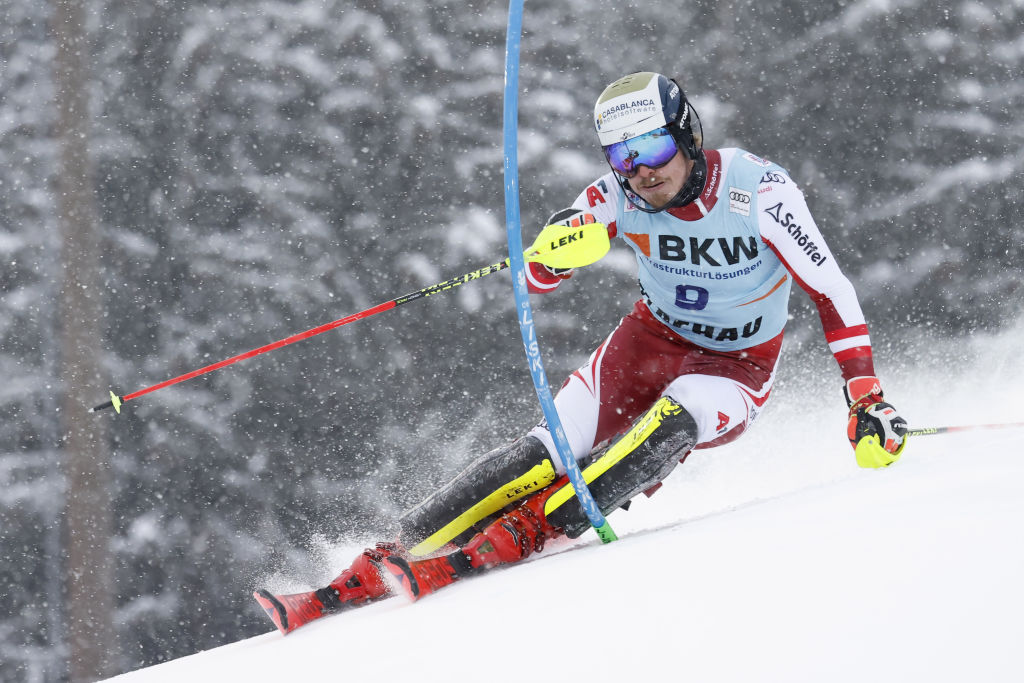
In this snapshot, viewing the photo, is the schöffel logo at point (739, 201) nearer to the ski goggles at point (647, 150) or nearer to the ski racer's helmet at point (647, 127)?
the ski racer's helmet at point (647, 127)

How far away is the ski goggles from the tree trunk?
7.58 meters

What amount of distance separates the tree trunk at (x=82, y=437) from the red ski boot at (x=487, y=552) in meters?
7.05

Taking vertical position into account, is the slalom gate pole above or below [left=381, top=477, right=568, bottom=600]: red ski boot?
above

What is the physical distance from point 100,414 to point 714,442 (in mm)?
7468

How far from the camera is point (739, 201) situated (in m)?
2.49

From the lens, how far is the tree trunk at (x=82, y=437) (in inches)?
329

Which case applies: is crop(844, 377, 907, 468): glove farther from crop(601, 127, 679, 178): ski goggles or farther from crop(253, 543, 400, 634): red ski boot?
crop(253, 543, 400, 634): red ski boot

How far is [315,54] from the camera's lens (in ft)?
31.3

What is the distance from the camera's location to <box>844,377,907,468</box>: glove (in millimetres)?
2328

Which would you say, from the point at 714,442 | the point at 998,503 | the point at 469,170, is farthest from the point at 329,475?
the point at 998,503

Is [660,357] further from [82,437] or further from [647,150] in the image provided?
[82,437]

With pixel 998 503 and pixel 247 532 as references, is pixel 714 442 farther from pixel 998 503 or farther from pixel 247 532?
pixel 247 532

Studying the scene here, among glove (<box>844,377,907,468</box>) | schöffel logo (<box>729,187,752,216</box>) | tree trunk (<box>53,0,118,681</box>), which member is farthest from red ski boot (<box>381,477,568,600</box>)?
tree trunk (<box>53,0,118,681</box>)

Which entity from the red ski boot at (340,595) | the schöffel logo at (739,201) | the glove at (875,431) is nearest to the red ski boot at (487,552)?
the red ski boot at (340,595)
